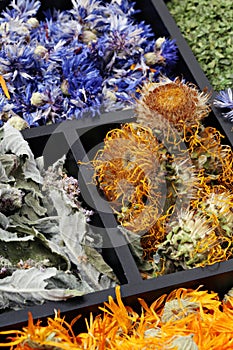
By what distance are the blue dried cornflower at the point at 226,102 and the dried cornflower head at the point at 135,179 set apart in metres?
0.25

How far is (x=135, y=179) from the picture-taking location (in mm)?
1657

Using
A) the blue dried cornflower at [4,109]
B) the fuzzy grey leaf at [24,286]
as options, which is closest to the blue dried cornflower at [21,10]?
the blue dried cornflower at [4,109]

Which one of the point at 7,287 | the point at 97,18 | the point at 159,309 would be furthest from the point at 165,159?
the point at 97,18

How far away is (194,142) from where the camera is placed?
1707 millimetres

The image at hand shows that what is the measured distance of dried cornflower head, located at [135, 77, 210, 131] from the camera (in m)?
1.69

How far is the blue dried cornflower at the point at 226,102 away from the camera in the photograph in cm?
183

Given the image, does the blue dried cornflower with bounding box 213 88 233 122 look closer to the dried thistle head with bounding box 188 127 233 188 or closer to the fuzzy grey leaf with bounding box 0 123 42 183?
the dried thistle head with bounding box 188 127 233 188

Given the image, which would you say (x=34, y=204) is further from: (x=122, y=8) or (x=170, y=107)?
(x=122, y=8)

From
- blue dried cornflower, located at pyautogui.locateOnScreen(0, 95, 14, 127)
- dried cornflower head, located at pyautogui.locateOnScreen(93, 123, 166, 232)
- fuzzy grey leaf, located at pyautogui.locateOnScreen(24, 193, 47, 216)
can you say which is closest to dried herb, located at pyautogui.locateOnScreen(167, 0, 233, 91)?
dried cornflower head, located at pyautogui.locateOnScreen(93, 123, 166, 232)

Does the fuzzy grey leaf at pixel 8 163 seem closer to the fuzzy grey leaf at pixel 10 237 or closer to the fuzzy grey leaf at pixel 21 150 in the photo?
the fuzzy grey leaf at pixel 21 150

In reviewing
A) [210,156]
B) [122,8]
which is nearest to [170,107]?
[210,156]

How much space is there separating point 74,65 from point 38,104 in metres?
0.16

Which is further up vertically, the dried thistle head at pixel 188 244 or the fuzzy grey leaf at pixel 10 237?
the fuzzy grey leaf at pixel 10 237

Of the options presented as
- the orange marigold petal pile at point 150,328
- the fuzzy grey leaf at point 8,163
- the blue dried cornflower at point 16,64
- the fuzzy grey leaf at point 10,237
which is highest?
the blue dried cornflower at point 16,64
